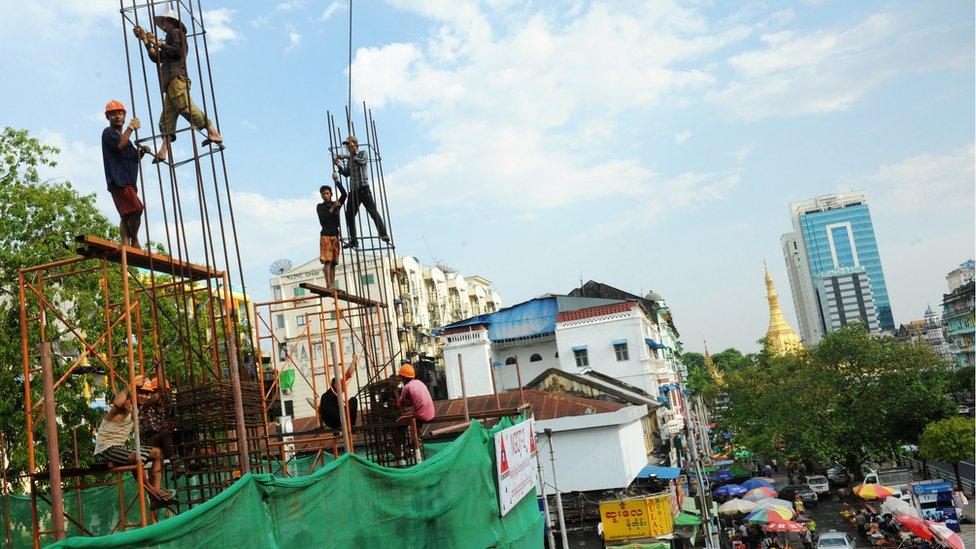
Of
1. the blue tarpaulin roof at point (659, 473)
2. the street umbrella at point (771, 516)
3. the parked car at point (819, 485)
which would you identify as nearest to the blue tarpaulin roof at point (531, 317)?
the parked car at point (819, 485)

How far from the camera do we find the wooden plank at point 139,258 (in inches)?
281

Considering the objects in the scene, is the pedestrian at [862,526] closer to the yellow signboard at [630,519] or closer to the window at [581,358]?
the yellow signboard at [630,519]

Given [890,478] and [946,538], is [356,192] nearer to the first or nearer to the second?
[946,538]

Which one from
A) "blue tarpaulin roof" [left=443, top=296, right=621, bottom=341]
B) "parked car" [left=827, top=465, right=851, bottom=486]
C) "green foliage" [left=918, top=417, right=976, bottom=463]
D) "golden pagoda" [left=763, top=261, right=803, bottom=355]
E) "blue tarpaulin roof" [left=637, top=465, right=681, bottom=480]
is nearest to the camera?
"blue tarpaulin roof" [left=637, top=465, right=681, bottom=480]

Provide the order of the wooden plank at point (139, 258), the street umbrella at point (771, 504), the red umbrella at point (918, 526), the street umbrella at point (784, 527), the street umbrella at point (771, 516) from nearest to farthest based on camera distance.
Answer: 1. the wooden plank at point (139, 258)
2. the red umbrella at point (918, 526)
3. the street umbrella at point (784, 527)
4. the street umbrella at point (771, 516)
5. the street umbrella at point (771, 504)

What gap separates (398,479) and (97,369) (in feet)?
21.8

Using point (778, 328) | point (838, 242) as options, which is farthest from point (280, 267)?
point (838, 242)

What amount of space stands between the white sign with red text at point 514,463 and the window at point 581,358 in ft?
75.9

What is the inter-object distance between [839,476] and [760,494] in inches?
517

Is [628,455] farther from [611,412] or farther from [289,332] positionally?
[289,332]

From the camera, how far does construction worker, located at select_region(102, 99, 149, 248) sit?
7914mm

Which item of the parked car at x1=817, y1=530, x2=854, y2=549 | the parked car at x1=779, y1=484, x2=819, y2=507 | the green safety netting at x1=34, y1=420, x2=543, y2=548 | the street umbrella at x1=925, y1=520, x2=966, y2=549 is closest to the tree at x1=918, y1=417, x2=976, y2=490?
the parked car at x1=779, y1=484, x2=819, y2=507

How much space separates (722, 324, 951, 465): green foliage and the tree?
1607mm

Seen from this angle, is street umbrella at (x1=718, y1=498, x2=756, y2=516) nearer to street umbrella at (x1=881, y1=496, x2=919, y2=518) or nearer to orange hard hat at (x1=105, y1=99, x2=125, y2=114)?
street umbrella at (x1=881, y1=496, x2=919, y2=518)
